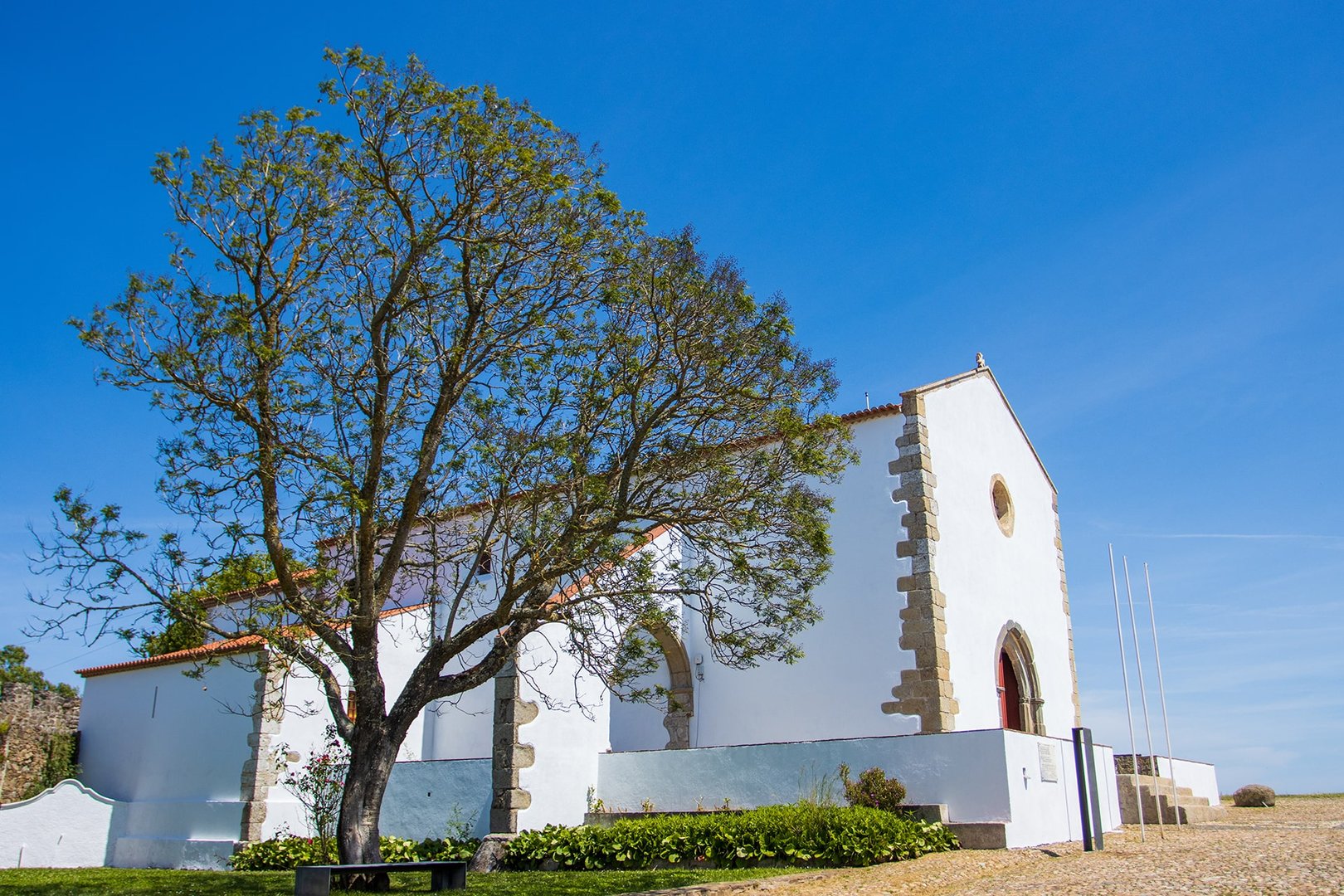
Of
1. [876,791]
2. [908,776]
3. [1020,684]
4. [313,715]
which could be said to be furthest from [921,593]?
[313,715]

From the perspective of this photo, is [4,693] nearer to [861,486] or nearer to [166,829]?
[166,829]

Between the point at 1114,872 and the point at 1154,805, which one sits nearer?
the point at 1114,872

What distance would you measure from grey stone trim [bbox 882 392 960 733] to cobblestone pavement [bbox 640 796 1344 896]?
9.35 feet

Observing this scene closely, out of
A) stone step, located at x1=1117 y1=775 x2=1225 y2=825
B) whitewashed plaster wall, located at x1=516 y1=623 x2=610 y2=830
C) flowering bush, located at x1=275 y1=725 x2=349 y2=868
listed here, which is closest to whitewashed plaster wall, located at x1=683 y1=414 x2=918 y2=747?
whitewashed plaster wall, located at x1=516 y1=623 x2=610 y2=830

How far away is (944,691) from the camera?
1535cm

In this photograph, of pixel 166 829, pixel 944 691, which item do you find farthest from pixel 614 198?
pixel 166 829

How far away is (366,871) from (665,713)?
8.34 meters

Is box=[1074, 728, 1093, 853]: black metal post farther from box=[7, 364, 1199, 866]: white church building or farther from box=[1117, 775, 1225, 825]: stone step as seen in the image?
box=[1117, 775, 1225, 825]: stone step

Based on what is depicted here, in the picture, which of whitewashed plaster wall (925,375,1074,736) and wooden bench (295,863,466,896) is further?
whitewashed plaster wall (925,375,1074,736)

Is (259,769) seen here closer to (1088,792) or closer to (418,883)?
(418,883)

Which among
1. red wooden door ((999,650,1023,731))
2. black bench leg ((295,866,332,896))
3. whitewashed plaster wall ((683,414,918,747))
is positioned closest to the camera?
black bench leg ((295,866,332,896))

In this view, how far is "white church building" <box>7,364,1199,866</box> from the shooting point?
45.3 ft

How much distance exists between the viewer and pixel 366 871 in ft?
31.6

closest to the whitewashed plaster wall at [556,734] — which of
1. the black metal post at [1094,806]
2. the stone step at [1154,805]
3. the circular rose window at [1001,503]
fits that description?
the black metal post at [1094,806]
